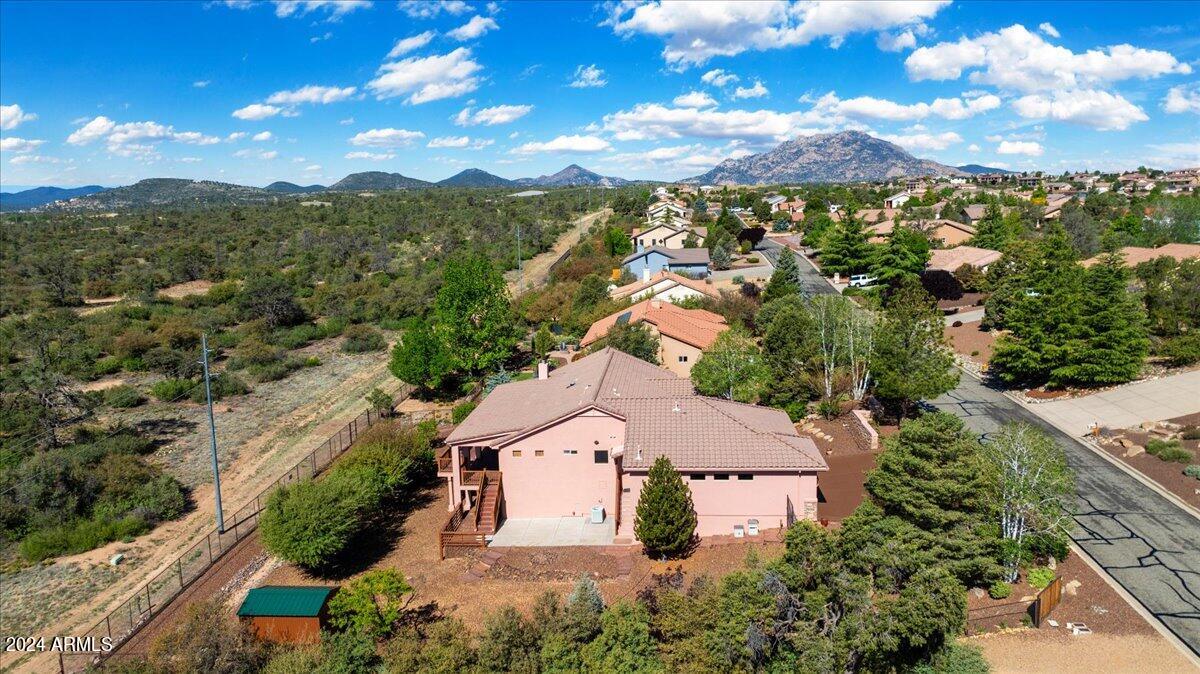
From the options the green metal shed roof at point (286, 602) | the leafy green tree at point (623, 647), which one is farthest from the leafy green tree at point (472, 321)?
the leafy green tree at point (623, 647)

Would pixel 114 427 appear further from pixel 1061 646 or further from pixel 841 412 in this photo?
pixel 1061 646

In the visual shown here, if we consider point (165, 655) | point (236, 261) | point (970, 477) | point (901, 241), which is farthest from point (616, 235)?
point (165, 655)

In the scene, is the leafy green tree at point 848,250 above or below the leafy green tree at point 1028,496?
above

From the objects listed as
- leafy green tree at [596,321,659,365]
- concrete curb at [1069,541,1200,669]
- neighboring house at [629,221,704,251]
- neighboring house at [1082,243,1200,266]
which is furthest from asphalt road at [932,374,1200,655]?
neighboring house at [629,221,704,251]

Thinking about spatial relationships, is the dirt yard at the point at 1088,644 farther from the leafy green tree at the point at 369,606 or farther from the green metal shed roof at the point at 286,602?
the green metal shed roof at the point at 286,602

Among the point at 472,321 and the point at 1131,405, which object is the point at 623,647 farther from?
the point at 1131,405

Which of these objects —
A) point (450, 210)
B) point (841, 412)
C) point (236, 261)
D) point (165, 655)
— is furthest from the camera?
point (450, 210)

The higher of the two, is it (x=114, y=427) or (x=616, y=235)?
(x=616, y=235)
